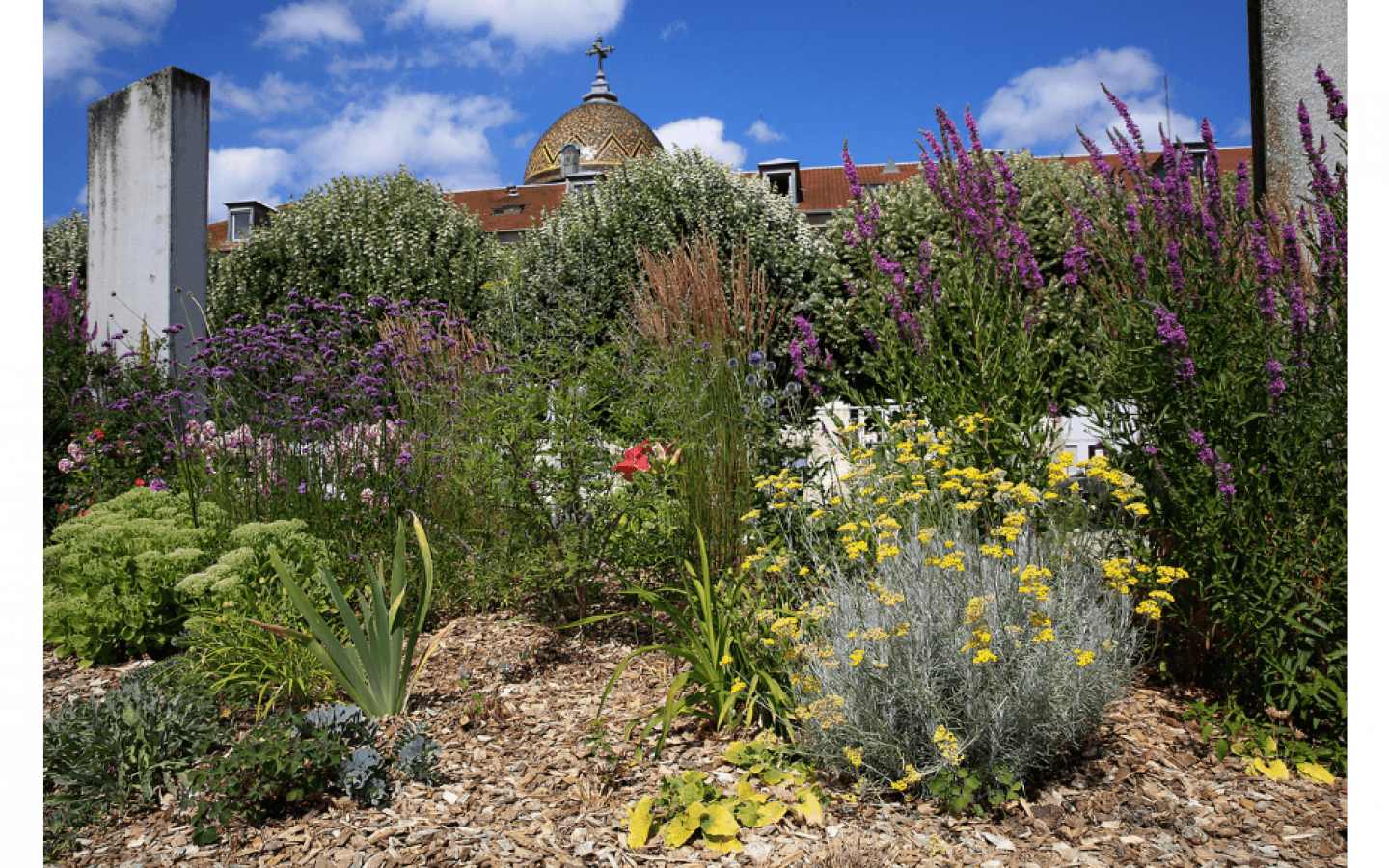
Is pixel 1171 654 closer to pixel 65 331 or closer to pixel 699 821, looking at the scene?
pixel 699 821

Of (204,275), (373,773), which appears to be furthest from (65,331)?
(373,773)

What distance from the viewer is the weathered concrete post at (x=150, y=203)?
5508 millimetres

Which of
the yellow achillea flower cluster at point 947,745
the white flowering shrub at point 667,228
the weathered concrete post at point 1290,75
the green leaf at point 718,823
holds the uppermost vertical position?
the white flowering shrub at point 667,228

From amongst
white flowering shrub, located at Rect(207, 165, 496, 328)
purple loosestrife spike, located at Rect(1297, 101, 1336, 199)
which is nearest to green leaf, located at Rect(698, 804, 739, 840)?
purple loosestrife spike, located at Rect(1297, 101, 1336, 199)

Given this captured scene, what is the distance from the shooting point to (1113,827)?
1913 millimetres

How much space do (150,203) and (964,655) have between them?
241 inches

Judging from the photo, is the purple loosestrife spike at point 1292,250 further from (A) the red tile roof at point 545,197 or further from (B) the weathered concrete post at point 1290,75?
(A) the red tile roof at point 545,197

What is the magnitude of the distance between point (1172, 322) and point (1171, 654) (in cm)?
128

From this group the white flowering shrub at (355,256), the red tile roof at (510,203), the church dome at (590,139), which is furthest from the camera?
the church dome at (590,139)

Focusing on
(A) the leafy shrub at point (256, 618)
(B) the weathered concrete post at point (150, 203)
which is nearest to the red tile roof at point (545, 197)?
(B) the weathered concrete post at point (150, 203)

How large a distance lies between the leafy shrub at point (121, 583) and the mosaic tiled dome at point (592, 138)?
43676 millimetres

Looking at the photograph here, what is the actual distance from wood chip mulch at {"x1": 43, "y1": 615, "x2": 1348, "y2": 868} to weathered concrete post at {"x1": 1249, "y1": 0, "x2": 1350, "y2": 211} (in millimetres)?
2356

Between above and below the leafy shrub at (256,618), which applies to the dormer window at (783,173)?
above

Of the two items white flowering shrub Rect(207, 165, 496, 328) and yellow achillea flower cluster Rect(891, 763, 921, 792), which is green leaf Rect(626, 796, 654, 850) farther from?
white flowering shrub Rect(207, 165, 496, 328)
